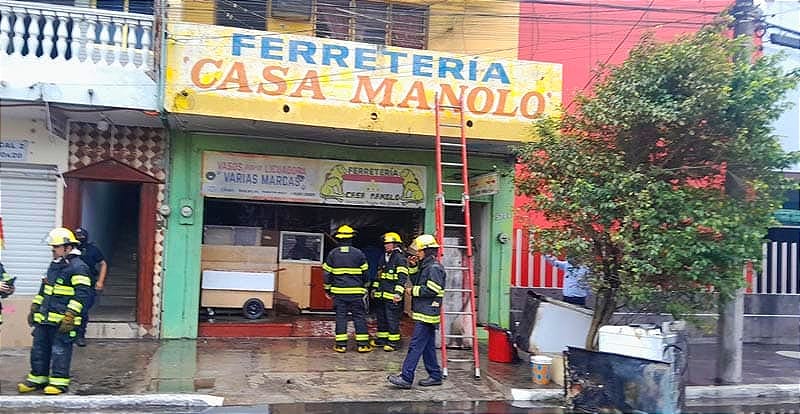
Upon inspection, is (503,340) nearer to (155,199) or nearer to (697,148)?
(697,148)

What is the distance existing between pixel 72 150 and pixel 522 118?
275 inches

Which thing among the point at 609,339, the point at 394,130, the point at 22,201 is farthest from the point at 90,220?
the point at 609,339

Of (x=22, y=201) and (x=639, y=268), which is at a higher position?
(x=22, y=201)

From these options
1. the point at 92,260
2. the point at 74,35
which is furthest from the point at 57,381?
the point at 74,35

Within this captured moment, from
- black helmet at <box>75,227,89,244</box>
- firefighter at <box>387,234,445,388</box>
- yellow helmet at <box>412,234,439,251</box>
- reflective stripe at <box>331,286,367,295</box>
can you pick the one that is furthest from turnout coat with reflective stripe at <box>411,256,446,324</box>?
black helmet at <box>75,227,89,244</box>

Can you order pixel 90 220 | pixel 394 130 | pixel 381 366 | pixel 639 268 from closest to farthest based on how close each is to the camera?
pixel 639 268 → pixel 381 366 → pixel 394 130 → pixel 90 220

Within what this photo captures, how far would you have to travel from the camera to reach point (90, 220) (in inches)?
431

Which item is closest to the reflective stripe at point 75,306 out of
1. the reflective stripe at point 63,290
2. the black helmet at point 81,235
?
the reflective stripe at point 63,290

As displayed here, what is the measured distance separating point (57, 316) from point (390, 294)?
4.53 meters

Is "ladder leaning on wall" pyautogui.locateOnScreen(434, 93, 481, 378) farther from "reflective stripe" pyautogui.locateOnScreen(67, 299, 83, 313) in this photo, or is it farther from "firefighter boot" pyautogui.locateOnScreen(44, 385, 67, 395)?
"firefighter boot" pyautogui.locateOnScreen(44, 385, 67, 395)

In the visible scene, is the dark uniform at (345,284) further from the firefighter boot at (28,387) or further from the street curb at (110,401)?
the firefighter boot at (28,387)

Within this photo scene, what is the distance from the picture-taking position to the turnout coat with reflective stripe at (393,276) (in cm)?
962

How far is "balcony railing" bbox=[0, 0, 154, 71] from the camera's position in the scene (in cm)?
891

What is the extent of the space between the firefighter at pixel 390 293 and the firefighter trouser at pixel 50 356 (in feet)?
14.5
